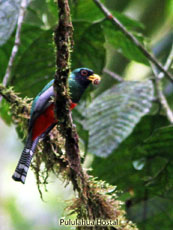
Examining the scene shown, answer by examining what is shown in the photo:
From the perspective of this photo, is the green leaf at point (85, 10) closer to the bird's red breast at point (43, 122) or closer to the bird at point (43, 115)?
the bird at point (43, 115)

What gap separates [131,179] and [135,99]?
0.70 m

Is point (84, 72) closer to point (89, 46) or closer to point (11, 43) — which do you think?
point (89, 46)

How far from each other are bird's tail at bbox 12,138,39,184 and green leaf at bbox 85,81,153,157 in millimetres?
773

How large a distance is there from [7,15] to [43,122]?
84cm

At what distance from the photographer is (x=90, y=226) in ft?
8.59

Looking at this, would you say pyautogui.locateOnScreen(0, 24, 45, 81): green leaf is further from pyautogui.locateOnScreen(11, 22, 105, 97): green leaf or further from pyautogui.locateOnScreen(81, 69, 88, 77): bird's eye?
pyautogui.locateOnScreen(81, 69, 88, 77): bird's eye

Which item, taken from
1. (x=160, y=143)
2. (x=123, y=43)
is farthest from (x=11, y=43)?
(x=160, y=143)

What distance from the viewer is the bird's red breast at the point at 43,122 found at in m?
3.05

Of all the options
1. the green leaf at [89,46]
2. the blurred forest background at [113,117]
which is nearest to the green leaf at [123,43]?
the blurred forest background at [113,117]

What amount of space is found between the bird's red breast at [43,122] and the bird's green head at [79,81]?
0.07 m

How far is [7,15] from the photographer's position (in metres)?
3.22

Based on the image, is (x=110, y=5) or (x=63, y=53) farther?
(x=110, y=5)

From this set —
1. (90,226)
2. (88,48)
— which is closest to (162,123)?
(88,48)

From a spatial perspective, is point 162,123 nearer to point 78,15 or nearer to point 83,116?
point 83,116
